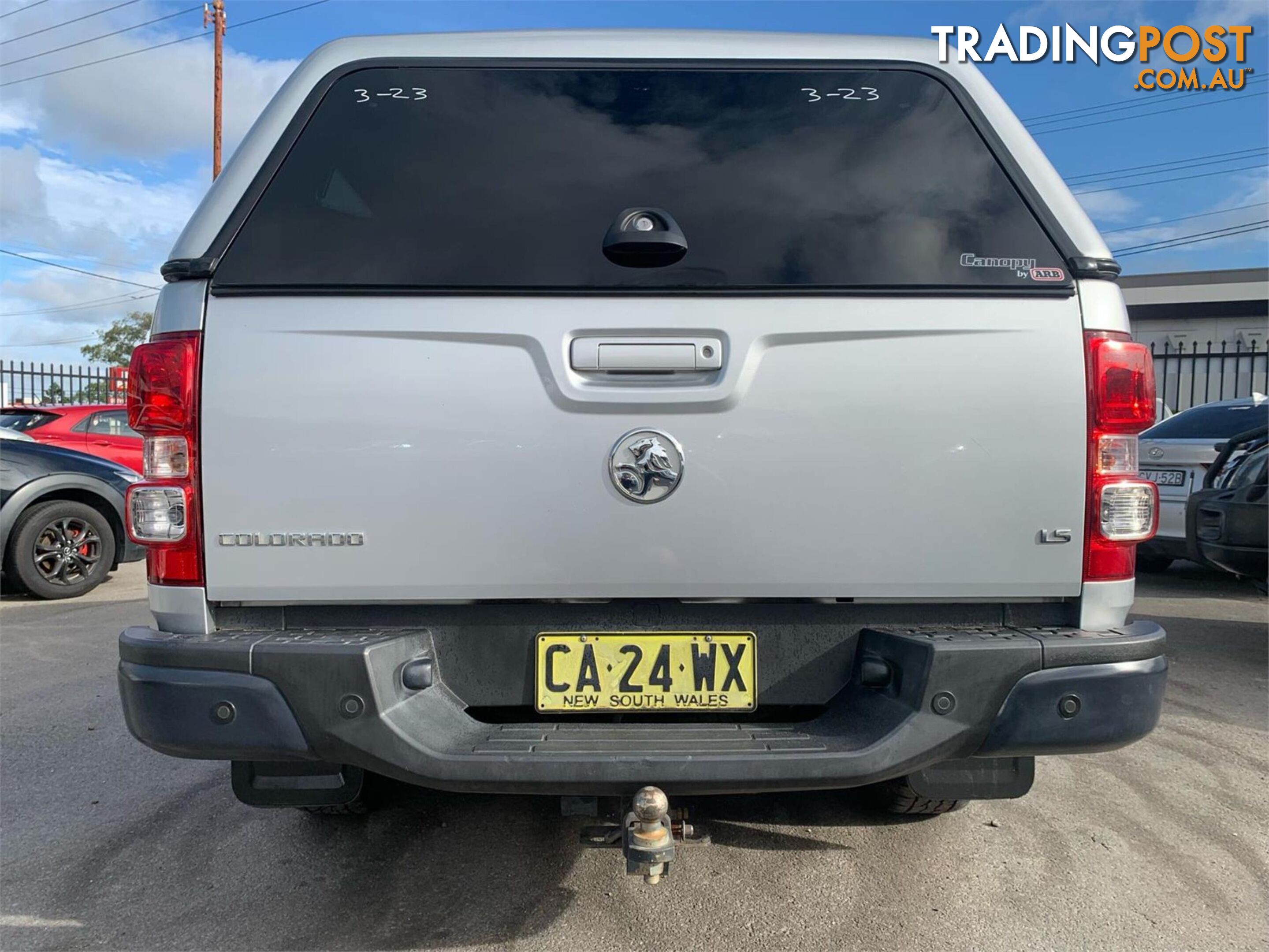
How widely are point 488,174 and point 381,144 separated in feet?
0.93

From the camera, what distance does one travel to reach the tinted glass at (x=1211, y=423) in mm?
6750

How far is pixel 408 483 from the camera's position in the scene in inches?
77.7

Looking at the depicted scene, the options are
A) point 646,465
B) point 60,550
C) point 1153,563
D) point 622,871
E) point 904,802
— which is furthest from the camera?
point 1153,563

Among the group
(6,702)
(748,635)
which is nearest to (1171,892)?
(748,635)

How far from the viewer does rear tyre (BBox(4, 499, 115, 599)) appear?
6.57 metres

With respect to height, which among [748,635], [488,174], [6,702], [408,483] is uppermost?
[488,174]

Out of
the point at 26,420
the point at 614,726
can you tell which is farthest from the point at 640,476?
the point at 26,420

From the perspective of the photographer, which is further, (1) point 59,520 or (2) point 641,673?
(1) point 59,520

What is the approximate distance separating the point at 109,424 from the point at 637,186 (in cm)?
1051

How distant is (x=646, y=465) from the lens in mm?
1950

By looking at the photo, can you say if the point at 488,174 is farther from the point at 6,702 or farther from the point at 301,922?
the point at 6,702

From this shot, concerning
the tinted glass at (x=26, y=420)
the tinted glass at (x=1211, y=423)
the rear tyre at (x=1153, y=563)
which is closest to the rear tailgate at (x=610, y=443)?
the tinted glass at (x=1211, y=423)

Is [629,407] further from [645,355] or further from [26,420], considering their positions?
[26,420]

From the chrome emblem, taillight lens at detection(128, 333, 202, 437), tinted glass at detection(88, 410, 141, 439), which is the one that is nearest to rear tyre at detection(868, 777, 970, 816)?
the chrome emblem
